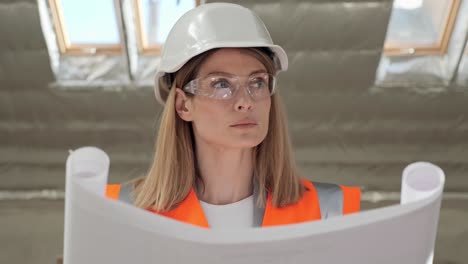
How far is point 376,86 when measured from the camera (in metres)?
5.30

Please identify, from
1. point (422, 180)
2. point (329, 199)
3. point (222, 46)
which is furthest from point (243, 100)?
point (422, 180)

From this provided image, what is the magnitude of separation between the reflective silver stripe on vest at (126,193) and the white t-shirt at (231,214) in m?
0.22

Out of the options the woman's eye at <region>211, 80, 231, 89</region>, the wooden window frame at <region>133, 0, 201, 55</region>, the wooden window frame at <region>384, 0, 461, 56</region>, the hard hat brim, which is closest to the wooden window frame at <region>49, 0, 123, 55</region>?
the wooden window frame at <region>133, 0, 201, 55</region>

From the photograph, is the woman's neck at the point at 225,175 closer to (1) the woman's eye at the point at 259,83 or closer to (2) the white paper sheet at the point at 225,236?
(1) the woman's eye at the point at 259,83

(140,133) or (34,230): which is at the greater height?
(140,133)

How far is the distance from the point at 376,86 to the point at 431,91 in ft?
1.46

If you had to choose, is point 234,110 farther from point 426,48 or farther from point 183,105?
point 426,48

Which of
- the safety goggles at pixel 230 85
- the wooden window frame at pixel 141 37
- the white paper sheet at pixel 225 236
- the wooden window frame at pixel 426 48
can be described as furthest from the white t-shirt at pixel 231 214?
the wooden window frame at pixel 426 48

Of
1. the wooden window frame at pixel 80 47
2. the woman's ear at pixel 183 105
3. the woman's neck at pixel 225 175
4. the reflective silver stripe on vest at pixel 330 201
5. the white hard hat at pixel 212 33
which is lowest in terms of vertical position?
the wooden window frame at pixel 80 47

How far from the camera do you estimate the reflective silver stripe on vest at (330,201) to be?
1.89 meters

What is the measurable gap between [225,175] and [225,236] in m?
1.10

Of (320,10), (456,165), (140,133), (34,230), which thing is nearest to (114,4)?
(140,133)

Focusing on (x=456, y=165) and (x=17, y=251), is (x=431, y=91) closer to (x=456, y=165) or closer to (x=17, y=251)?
(x=456, y=165)

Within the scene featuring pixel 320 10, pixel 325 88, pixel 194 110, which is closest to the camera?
pixel 194 110
